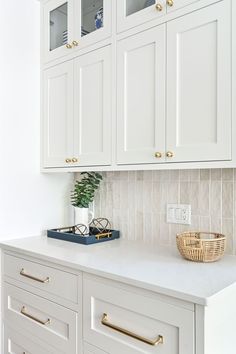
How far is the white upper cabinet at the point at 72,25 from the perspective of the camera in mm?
1672

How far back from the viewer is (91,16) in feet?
5.70

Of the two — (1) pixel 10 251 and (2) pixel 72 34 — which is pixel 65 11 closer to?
(2) pixel 72 34

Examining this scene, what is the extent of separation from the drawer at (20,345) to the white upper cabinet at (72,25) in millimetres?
1581

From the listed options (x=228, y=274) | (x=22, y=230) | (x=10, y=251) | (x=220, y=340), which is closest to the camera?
(x=220, y=340)

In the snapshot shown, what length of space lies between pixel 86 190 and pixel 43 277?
611mm

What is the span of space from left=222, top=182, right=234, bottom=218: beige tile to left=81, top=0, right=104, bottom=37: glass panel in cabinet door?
1044 mm

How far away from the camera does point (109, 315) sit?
1.23m

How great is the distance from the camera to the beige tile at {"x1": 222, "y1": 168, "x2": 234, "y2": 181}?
1.48 meters

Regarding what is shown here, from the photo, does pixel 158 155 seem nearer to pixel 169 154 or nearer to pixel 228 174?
pixel 169 154

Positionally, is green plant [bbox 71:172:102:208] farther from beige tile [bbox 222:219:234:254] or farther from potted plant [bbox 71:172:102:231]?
beige tile [bbox 222:219:234:254]

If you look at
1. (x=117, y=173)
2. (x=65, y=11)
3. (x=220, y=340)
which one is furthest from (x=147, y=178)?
(x=65, y=11)

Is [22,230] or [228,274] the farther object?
[22,230]

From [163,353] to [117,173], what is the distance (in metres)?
1.12

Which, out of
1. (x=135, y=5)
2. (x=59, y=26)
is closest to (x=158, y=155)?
(x=135, y=5)
